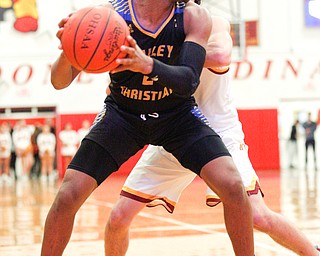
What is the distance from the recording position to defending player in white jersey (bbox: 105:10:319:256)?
5.17 m

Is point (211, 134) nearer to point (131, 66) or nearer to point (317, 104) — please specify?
point (131, 66)

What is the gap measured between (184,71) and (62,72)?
0.76m

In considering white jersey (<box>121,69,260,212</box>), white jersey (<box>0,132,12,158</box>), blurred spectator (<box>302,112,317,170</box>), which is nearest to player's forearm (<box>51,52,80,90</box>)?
white jersey (<box>121,69,260,212</box>)

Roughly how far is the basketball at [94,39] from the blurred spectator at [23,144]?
18.4 meters

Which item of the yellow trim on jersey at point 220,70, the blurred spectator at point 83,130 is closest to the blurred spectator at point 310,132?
the blurred spectator at point 83,130

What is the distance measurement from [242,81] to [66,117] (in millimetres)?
6117

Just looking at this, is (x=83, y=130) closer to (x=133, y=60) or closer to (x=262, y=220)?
(x=262, y=220)

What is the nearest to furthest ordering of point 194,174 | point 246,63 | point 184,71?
point 184,71
point 194,174
point 246,63

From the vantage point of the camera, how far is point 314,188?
14.7 meters

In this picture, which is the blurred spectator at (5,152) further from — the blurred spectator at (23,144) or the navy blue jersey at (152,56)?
the navy blue jersey at (152,56)

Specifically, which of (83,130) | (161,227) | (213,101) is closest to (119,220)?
(213,101)

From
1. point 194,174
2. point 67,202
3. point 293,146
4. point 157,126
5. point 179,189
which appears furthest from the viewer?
point 293,146

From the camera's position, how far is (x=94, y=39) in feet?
12.1

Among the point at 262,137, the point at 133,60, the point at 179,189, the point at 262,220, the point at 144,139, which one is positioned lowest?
the point at 262,137
